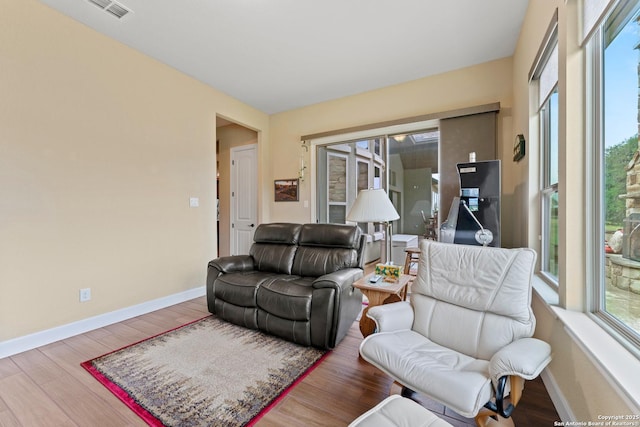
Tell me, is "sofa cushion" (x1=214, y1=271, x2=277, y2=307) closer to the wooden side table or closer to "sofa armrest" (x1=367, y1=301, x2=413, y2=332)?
the wooden side table

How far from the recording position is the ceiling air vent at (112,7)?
2268 millimetres

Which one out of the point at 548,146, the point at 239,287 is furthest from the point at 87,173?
the point at 548,146

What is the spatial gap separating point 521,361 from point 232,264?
2.52 metres

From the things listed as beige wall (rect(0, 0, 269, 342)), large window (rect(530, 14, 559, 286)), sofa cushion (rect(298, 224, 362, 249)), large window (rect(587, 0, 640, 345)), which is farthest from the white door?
large window (rect(587, 0, 640, 345))

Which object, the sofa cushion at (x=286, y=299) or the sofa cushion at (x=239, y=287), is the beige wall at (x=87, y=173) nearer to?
the sofa cushion at (x=239, y=287)

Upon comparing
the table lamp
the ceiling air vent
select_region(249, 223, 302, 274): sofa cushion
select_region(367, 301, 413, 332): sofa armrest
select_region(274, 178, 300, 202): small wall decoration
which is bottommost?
select_region(367, 301, 413, 332): sofa armrest

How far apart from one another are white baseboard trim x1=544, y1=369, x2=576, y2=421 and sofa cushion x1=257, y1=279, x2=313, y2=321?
160cm

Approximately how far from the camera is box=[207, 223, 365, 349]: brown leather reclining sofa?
215 cm

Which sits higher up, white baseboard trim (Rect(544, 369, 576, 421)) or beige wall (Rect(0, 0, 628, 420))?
beige wall (Rect(0, 0, 628, 420))

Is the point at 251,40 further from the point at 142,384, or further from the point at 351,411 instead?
the point at 351,411

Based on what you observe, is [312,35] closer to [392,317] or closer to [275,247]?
[275,247]

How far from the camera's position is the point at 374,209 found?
2.15 meters

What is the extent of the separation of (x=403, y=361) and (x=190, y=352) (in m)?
1.71

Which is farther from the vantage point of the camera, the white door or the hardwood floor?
the white door
